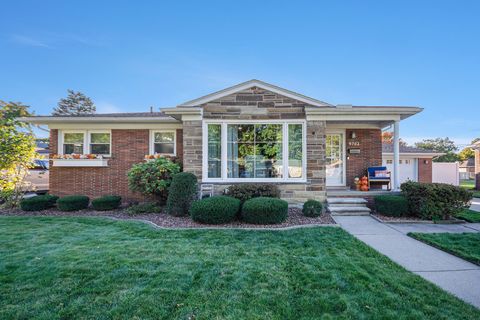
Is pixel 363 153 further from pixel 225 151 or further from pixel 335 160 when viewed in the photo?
pixel 225 151

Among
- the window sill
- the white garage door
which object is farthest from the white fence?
the window sill

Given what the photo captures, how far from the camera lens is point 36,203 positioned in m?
7.71

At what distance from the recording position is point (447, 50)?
35.4 ft

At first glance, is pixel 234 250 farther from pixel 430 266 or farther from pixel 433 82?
pixel 433 82

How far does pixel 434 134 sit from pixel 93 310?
192 ft

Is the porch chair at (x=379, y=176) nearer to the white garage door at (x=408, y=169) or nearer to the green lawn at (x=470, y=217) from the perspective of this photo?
the green lawn at (x=470, y=217)

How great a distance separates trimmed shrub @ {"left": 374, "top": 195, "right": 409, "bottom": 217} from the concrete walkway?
0.99 meters

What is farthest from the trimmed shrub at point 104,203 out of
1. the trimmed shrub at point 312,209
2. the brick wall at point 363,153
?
the brick wall at point 363,153

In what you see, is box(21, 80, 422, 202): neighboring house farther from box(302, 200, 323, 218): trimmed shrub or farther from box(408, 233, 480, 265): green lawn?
box(408, 233, 480, 265): green lawn

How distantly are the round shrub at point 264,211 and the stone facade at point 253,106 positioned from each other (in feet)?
10.5

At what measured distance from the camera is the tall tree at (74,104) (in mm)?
33344

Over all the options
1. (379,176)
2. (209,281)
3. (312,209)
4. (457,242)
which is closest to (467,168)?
(379,176)

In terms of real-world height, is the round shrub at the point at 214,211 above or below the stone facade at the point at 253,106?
below

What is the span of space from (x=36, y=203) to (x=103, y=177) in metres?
2.18
